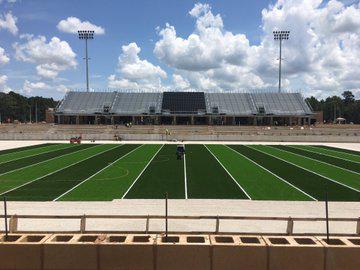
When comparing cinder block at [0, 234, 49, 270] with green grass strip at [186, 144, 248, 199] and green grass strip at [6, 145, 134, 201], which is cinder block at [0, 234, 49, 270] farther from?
green grass strip at [186, 144, 248, 199]

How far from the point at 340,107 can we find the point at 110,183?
432 feet

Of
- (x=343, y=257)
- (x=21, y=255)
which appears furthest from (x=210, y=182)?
(x=21, y=255)

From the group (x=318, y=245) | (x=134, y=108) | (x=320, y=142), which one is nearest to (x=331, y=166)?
(x=318, y=245)

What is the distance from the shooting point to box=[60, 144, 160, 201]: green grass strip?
704 inches

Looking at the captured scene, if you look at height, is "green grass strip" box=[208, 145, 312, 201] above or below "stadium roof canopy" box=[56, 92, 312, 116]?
below

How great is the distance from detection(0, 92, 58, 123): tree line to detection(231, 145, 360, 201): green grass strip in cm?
11361

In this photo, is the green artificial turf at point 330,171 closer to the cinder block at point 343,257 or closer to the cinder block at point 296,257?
the cinder block at point 343,257

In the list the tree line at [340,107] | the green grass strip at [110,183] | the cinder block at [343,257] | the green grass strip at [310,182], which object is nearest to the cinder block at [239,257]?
the cinder block at [343,257]

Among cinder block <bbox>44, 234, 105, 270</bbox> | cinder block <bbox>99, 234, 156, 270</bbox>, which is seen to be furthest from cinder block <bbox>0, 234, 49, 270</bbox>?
cinder block <bbox>99, 234, 156, 270</bbox>

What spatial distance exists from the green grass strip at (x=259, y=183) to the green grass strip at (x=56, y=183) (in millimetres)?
9592

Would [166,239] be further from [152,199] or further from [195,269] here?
[152,199]

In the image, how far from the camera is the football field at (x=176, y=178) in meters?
18.4

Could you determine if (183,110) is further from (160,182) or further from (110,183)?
(110,183)

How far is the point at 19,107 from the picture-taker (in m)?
141
